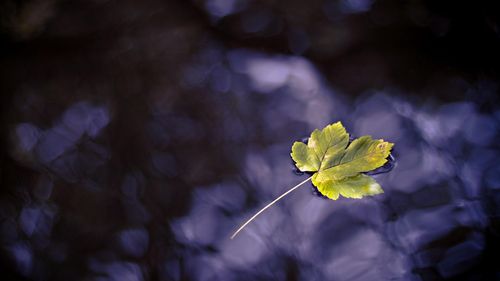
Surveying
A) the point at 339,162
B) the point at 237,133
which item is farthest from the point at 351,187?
the point at 237,133

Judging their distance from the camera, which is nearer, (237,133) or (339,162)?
(339,162)

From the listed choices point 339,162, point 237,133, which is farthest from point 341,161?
point 237,133

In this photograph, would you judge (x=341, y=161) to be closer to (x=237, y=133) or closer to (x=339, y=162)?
(x=339, y=162)

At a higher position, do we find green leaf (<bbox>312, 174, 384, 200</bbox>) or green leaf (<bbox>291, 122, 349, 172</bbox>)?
→ green leaf (<bbox>291, 122, 349, 172</bbox>)

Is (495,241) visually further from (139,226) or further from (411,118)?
(139,226)

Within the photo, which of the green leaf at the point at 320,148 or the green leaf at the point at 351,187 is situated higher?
the green leaf at the point at 320,148
